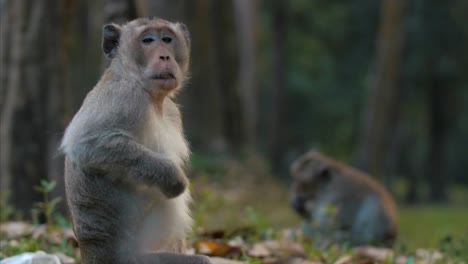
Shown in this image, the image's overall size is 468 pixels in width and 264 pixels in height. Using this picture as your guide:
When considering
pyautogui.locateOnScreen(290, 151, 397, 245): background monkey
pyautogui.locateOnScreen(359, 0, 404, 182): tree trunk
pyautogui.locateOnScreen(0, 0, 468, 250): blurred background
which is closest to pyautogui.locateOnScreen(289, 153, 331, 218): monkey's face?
pyautogui.locateOnScreen(290, 151, 397, 245): background monkey

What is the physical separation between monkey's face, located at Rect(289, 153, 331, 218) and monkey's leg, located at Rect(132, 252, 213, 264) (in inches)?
299

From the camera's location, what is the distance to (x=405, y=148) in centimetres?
4484

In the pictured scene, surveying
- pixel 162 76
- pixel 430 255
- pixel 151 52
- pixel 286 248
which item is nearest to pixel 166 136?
pixel 162 76

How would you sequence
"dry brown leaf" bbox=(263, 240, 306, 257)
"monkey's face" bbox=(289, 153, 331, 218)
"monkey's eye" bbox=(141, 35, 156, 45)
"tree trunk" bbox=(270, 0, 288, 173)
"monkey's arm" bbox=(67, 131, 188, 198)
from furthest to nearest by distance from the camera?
"tree trunk" bbox=(270, 0, 288, 173)
"monkey's face" bbox=(289, 153, 331, 218)
"dry brown leaf" bbox=(263, 240, 306, 257)
"monkey's eye" bbox=(141, 35, 156, 45)
"monkey's arm" bbox=(67, 131, 188, 198)

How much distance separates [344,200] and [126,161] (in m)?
7.70

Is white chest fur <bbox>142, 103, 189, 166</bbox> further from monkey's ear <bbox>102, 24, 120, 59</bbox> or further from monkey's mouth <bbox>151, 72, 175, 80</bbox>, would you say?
monkey's ear <bbox>102, 24, 120, 59</bbox>

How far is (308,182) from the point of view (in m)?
12.6

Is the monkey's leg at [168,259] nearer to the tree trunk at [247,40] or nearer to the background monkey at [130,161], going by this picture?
the background monkey at [130,161]

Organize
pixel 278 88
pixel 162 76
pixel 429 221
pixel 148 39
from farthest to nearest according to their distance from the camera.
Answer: pixel 278 88 → pixel 429 221 → pixel 148 39 → pixel 162 76

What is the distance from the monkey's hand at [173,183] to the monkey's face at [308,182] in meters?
7.65

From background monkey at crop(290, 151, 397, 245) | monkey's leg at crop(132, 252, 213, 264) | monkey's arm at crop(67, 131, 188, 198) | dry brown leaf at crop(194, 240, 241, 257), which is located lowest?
background monkey at crop(290, 151, 397, 245)

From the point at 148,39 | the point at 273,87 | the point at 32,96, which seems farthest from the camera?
the point at 273,87

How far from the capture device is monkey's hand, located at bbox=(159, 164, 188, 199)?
491 centimetres

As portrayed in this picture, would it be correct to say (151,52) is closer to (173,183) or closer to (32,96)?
(173,183)
